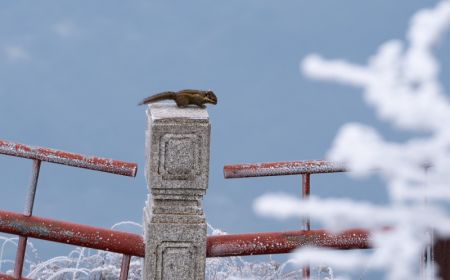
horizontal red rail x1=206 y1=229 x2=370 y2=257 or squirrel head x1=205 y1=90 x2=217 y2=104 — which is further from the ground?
squirrel head x1=205 y1=90 x2=217 y2=104

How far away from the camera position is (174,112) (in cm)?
439

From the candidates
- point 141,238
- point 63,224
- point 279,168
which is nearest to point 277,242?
point 279,168

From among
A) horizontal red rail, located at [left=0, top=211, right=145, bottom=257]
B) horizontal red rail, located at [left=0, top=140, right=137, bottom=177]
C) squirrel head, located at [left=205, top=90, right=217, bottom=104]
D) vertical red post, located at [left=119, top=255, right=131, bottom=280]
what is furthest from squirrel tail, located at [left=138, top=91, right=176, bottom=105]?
vertical red post, located at [left=119, top=255, right=131, bottom=280]

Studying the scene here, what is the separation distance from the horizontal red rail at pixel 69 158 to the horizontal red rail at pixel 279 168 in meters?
0.55

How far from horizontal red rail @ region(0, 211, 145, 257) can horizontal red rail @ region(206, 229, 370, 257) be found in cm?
41

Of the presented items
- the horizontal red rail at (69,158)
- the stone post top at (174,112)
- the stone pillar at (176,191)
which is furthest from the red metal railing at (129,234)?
the stone post top at (174,112)

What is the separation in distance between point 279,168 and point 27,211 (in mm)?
1405

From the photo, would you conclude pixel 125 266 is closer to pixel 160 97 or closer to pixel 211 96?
pixel 160 97

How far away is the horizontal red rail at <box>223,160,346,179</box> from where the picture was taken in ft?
15.0

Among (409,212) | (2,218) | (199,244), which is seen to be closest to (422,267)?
(409,212)

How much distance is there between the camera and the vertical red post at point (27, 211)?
4766 millimetres

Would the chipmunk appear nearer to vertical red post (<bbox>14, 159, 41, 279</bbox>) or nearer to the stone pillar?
the stone pillar

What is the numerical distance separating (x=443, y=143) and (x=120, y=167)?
10.5ft

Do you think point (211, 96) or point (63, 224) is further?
point (63, 224)
